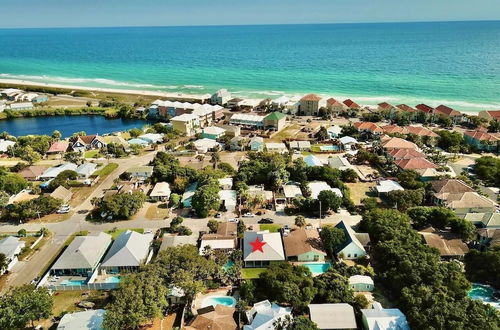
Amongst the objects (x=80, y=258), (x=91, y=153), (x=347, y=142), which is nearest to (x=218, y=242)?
(x=80, y=258)

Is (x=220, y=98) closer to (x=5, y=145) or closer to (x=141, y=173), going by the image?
(x=141, y=173)

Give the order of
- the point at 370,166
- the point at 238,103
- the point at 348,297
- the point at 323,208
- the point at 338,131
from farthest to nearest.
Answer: the point at 238,103 < the point at 338,131 < the point at 370,166 < the point at 323,208 < the point at 348,297

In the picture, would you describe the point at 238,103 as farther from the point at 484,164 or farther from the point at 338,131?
the point at 484,164

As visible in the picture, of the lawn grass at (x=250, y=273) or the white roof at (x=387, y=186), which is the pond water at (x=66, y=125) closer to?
the white roof at (x=387, y=186)

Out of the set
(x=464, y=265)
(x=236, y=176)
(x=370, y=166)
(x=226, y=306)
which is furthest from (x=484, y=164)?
(x=226, y=306)

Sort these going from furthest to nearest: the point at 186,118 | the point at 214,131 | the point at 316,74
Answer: the point at 316,74
the point at 186,118
the point at 214,131

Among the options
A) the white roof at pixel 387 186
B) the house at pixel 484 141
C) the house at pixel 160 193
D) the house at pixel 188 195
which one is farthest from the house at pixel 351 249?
the house at pixel 484 141
